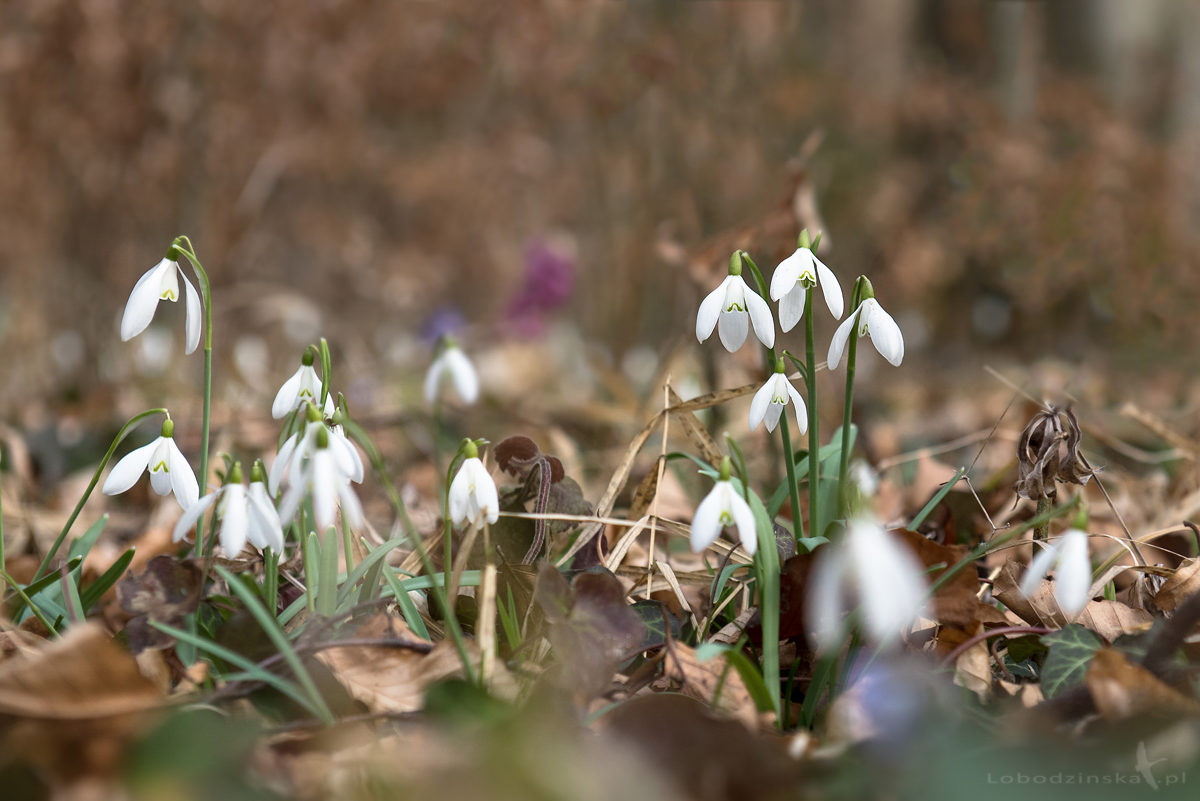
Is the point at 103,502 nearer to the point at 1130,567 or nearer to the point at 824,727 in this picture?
the point at 824,727

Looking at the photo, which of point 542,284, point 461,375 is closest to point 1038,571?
point 461,375

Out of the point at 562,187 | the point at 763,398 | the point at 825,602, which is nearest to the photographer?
the point at 825,602

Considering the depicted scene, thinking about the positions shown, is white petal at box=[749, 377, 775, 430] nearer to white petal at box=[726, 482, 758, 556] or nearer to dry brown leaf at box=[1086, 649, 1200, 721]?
white petal at box=[726, 482, 758, 556]

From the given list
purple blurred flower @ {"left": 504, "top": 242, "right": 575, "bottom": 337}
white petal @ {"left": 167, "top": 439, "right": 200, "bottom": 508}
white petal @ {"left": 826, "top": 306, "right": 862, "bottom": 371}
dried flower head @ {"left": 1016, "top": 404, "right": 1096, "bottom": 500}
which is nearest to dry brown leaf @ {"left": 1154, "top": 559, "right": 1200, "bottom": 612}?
dried flower head @ {"left": 1016, "top": 404, "right": 1096, "bottom": 500}

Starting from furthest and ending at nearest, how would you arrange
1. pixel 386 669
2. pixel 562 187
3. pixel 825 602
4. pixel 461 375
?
1. pixel 562 187
2. pixel 461 375
3. pixel 386 669
4. pixel 825 602

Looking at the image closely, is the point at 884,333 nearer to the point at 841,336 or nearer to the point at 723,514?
the point at 841,336

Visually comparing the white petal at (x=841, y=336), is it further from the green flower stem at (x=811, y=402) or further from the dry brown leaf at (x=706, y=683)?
the dry brown leaf at (x=706, y=683)

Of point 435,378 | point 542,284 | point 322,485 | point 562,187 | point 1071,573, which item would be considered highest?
point 562,187
